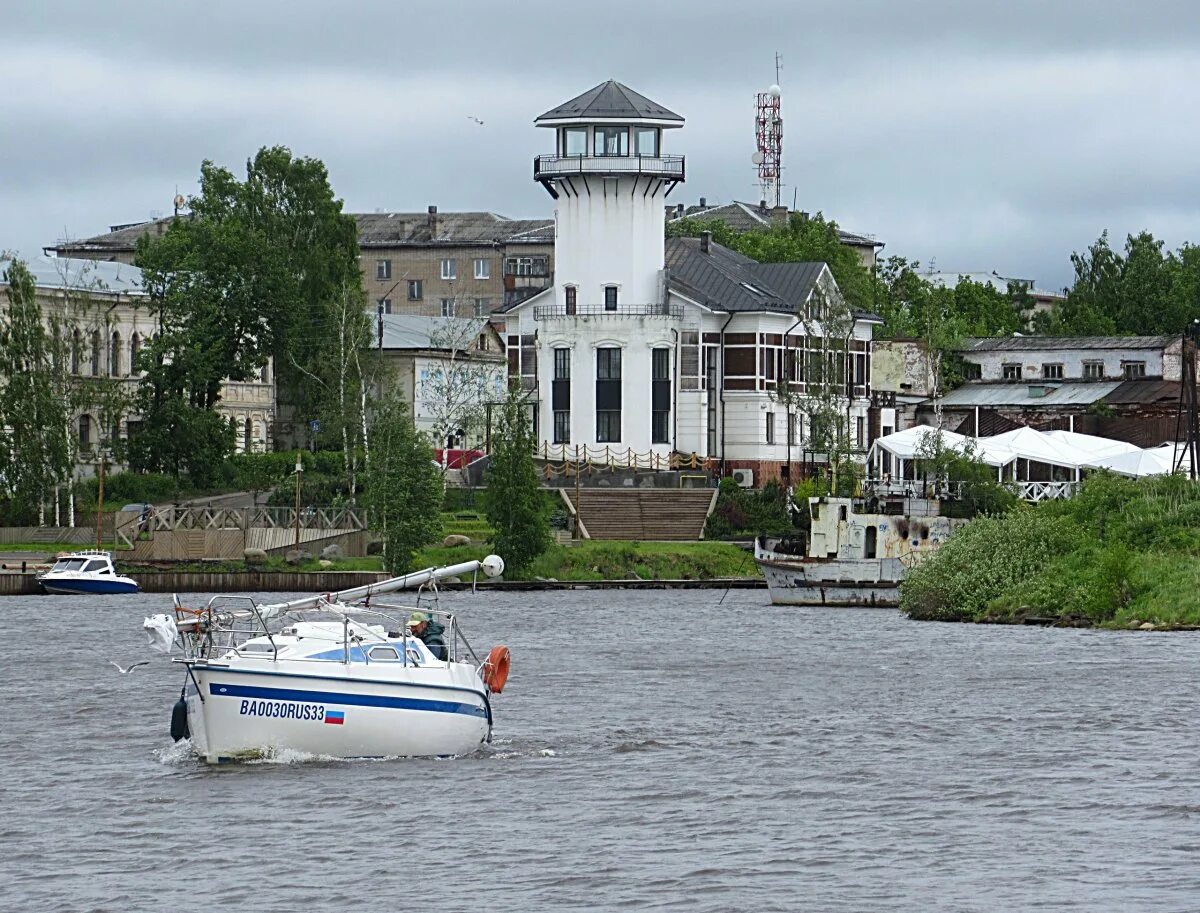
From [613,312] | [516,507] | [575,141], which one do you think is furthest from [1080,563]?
[575,141]

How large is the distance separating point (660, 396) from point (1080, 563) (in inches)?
1986

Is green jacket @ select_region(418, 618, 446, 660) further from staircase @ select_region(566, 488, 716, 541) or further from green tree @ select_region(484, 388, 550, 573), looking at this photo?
staircase @ select_region(566, 488, 716, 541)

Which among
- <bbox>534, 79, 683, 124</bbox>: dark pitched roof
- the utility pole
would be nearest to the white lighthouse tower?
<bbox>534, 79, 683, 124</bbox>: dark pitched roof

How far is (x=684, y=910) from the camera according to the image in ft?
91.3

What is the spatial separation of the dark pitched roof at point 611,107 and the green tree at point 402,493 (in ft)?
87.2

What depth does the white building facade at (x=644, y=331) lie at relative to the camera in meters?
120

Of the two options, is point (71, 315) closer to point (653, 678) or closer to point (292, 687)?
point (653, 678)

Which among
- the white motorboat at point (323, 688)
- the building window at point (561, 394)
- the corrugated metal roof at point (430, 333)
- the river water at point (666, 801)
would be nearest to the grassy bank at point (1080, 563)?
the river water at point (666, 801)

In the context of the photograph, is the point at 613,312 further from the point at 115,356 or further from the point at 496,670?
the point at 496,670

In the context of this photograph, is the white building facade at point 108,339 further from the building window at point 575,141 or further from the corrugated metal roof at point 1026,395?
the corrugated metal roof at point 1026,395

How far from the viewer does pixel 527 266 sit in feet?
534

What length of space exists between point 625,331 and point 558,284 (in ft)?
14.8

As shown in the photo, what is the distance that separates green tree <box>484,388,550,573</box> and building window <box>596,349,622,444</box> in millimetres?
25260

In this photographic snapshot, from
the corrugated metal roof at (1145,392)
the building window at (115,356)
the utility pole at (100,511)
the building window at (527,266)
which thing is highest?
the building window at (527,266)
